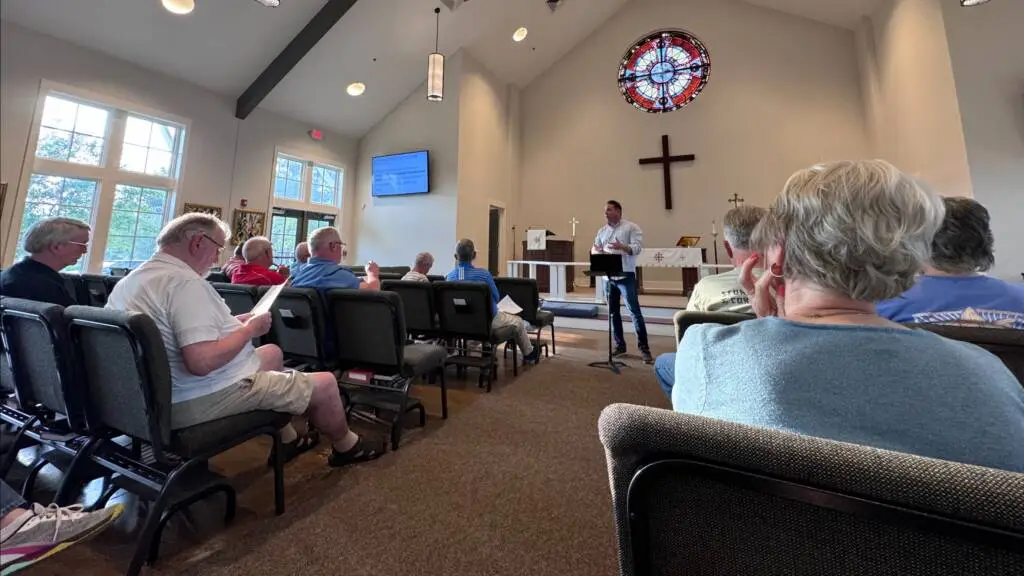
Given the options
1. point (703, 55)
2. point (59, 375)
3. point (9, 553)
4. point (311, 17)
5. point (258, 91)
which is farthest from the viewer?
point (703, 55)

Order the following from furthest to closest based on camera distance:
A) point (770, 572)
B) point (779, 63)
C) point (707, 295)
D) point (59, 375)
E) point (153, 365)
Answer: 1. point (779, 63)
2. point (707, 295)
3. point (59, 375)
4. point (153, 365)
5. point (770, 572)

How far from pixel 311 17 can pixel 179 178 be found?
2.94 metres

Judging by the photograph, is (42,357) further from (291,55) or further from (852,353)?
(291,55)

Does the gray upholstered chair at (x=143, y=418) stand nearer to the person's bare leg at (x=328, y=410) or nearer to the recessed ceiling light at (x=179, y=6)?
the person's bare leg at (x=328, y=410)

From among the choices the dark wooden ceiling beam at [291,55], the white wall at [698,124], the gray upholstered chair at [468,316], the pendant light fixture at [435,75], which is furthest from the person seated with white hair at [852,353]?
the white wall at [698,124]

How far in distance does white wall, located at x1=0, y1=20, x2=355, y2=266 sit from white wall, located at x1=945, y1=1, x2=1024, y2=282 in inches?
355

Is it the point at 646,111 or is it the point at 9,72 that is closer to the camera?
the point at 9,72

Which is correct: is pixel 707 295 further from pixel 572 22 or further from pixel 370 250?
pixel 572 22

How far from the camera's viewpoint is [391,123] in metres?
7.48

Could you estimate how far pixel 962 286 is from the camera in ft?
3.71

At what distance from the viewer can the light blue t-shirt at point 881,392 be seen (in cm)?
46

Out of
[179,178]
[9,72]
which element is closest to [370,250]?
[179,178]

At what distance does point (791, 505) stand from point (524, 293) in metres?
3.07

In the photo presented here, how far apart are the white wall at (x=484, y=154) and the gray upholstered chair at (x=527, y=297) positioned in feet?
11.4
